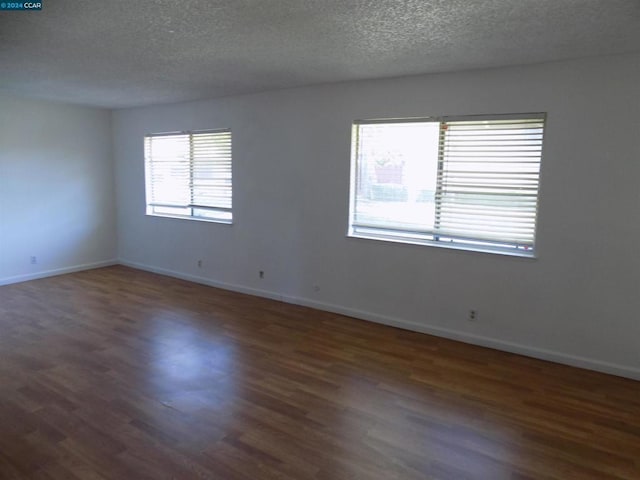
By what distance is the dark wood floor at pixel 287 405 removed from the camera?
2168 millimetres

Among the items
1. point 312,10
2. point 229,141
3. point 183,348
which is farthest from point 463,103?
point 183,348

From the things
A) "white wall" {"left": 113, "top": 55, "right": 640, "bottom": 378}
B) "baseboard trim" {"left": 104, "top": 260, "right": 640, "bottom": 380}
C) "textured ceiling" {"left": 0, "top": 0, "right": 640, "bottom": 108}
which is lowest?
"baseboard trim" {"left": 104, "top": 260, "right": 640, "bottom": 380}

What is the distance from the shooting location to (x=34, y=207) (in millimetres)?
5680

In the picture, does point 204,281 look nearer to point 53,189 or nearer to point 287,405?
point 53,189

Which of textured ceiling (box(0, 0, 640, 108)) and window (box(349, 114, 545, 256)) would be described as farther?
window (box(349, 114, 545, 256))

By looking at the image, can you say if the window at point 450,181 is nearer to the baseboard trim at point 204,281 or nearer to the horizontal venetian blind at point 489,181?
the horizontal venetian blind at point 489,181

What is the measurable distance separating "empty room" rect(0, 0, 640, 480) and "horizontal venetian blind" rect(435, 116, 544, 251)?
0.02 metres

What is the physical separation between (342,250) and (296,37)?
2.32m

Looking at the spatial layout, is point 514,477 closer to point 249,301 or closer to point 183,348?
point 183,348

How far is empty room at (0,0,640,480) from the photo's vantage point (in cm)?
234

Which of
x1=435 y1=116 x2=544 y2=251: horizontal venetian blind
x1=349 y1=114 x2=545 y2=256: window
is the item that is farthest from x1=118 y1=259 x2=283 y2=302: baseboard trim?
x1=435 y1=116 x2=544 y2=251: horizontal venetian blind

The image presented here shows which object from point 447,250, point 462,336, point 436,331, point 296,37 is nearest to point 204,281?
point 436,331

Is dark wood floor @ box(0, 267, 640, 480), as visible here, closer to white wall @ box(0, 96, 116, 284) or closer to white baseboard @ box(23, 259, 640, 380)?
white baseboard @ box(23, 259, 640, 380)

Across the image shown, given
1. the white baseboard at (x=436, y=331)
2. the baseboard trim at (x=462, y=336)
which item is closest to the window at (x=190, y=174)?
the white baseboard at (x=436, y=331)
